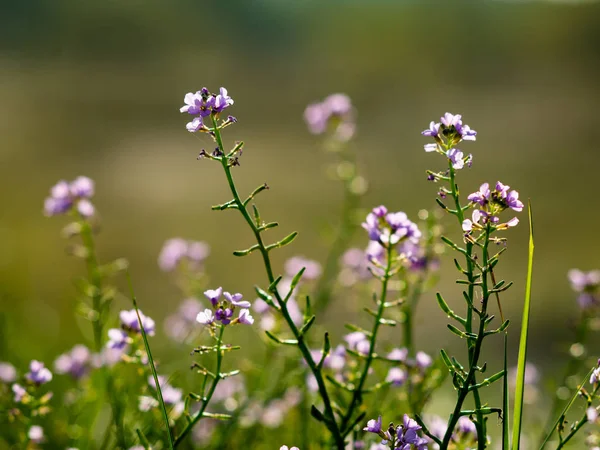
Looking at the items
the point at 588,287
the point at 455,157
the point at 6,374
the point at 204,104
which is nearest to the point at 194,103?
the point at 204,104

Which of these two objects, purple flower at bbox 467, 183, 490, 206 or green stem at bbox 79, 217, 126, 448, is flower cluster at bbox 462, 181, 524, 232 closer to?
purple flower at bbox 467, 183, 490, 206

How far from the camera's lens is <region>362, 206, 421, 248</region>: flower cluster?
1297 millimetres

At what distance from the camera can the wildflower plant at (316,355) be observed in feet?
3.91

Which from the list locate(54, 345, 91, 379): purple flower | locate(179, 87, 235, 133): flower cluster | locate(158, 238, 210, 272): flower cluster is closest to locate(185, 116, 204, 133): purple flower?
locate(179, 87, 235, 133): flower cluster

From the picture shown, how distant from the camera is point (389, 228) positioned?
4.33 ft

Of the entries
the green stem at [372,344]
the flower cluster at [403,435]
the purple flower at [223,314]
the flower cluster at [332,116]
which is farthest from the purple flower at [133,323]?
the flower cluster at [332,116]

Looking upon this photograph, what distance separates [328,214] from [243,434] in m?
4.25

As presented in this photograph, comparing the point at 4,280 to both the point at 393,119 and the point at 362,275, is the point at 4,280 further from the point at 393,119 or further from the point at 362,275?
the point at 393,119

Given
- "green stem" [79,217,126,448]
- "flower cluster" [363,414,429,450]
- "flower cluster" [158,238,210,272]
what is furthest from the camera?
"flower cluster" [158,238,210,272]

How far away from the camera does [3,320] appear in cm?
242

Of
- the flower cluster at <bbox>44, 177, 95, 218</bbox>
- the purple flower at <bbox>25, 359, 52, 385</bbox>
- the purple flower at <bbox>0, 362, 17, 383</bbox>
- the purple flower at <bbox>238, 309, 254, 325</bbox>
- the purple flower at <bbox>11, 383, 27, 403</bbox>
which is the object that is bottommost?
the purple flower at <bbox>11, 383, 27, 403</bbox>

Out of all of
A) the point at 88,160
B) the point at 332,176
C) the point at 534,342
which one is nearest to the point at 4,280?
the point at 332,176

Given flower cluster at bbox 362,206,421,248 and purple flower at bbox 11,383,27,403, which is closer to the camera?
flower cluster at bbox 362,206,421,248

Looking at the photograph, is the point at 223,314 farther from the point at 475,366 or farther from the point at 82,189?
the point at 82,189
